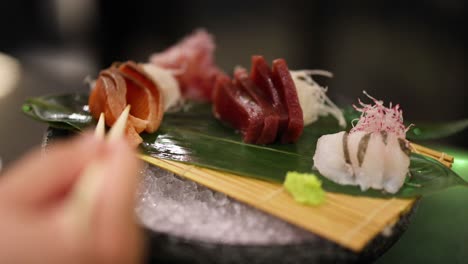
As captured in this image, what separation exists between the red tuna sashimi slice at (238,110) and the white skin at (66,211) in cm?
105

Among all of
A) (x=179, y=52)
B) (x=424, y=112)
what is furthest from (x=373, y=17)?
(x=179, y=52)

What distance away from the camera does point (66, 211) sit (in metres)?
1.17

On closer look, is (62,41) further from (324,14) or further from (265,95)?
(265,95)

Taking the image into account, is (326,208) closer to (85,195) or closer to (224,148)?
(224,148)

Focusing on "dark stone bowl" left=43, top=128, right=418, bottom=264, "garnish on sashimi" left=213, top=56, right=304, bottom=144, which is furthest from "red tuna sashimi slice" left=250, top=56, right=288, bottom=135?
"dark stone bowl" left=43, top=128, right=418, bottom=264

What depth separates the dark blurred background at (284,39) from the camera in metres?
4.83

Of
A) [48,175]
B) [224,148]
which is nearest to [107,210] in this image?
[48,175]

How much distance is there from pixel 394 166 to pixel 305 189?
0.37 meters

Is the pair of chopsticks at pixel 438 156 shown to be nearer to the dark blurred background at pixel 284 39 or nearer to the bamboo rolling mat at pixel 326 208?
the bamboo rolling mat at pixel 326 208

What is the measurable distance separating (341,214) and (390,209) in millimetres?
191

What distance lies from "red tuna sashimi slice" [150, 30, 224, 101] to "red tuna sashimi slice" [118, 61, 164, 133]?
0.55 metres

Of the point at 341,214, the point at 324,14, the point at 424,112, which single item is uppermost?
the point at 324,14

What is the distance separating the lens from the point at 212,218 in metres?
1.73

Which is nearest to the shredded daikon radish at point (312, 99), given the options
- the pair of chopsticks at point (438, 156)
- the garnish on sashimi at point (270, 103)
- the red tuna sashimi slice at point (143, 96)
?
the garnish on sashimi at point (270, 103)
